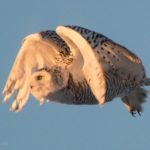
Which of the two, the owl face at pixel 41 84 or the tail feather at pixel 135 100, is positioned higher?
the owl face at pixel 41 84

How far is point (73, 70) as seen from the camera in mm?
10273

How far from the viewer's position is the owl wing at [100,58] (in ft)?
30.4

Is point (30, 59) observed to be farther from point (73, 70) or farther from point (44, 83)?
point (44, 83)

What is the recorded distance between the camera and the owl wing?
9266 millimetres

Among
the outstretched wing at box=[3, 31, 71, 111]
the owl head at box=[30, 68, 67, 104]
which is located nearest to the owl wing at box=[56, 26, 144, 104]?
the owl head at box=[30, 68, 67, 104]

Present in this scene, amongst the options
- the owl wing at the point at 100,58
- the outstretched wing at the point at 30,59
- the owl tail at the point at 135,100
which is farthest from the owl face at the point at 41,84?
the owl tail at the point at 135,100

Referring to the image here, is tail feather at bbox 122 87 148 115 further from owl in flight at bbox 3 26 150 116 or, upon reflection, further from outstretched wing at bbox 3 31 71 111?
outstretched wing at bbox 3 31 71 111

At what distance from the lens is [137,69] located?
414 inches

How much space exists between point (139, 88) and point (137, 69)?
0.93 meters

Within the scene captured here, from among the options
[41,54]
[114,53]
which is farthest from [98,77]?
[41,54]

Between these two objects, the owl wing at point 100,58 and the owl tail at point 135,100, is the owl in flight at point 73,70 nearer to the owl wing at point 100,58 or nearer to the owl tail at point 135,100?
the owl wing at point 100,58

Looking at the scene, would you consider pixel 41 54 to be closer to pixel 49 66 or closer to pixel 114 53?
pixel 49 66

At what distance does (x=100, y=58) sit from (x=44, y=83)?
0.79 m

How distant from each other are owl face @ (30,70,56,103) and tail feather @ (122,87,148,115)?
1.99 m
